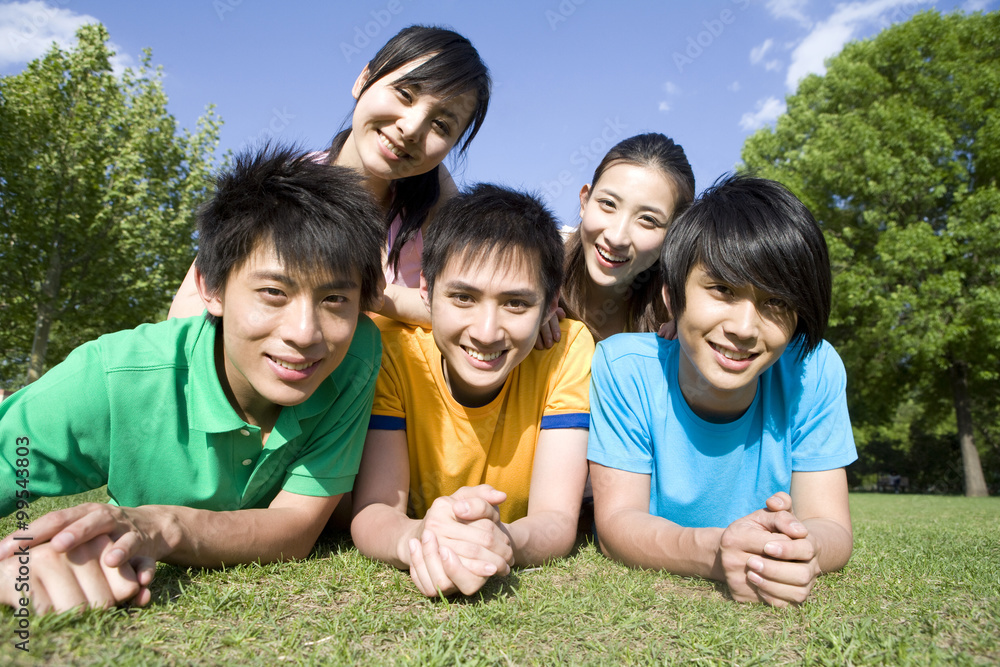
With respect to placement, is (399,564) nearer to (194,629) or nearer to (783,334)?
(194,629)

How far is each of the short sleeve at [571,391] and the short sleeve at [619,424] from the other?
2.7 inches

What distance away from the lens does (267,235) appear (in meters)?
2.54

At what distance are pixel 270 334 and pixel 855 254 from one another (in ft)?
62.0

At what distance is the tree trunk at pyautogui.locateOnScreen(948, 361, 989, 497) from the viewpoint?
54.1 feet

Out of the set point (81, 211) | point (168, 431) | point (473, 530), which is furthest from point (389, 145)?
point (81, 211)

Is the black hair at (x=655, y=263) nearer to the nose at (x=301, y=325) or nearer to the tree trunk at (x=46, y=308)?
the nose at (x=301, y=325)

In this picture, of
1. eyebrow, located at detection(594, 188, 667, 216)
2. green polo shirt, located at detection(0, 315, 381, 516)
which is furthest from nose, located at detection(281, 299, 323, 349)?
eyebrow, located at detection(594, 188, 667, 216)

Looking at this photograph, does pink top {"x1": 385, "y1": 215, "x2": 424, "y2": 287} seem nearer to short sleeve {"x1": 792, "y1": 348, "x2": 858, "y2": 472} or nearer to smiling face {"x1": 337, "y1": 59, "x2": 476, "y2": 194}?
smiling face {"x1": 337, "y1": 59, "x2": 476, "y2": 194}

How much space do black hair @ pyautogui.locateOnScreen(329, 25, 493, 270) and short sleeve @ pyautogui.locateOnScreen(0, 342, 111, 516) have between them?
2084 mm

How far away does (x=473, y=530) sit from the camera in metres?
2.14

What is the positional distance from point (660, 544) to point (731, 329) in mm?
962

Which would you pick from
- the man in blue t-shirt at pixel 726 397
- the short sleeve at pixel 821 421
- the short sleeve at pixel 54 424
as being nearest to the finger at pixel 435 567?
the man in blue t-shirt at pixel 726 397

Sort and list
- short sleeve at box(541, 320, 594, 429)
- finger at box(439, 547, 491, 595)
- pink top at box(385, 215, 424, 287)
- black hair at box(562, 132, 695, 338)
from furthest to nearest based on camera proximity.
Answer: pink top at box(385, 215, 424, 287)
black hair at box(562, 132, 695, 338)
short sleeve at box(541, 320, 594, 429)
finger at box(439, 547, 491, 595)

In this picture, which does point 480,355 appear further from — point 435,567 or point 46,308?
point 46,308
